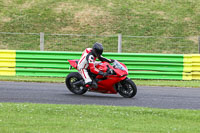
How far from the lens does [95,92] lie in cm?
1162

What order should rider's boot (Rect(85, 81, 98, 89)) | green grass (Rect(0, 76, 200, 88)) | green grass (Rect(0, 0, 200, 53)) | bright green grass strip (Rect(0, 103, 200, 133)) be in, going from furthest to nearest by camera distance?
green grass (Rect(0, 0, 200, 53)) → green grass (Rect(0, 76, 200, 88)) → rider's boot (Rect(85, 81, 98, 89)) → bright green grass strip (Rect(0, 103, 200, 133))

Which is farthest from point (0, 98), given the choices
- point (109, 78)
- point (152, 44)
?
point (152, 44)

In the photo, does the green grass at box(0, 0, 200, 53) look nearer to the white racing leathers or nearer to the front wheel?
the white racing leathers

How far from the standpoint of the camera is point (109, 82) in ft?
34.5

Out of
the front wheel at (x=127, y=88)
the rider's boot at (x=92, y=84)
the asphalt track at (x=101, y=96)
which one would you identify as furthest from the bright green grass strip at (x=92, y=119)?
the rider's boot at (x=92, y=84)

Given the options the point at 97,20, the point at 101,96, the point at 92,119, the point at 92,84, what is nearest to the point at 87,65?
the point at 92,84

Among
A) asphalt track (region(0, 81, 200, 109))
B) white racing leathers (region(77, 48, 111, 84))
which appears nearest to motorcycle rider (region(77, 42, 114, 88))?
white racing leathers (region(77, 48, 111, 84))

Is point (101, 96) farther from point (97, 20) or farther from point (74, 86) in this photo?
point (97, 20)

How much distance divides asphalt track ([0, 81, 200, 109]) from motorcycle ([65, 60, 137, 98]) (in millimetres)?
171

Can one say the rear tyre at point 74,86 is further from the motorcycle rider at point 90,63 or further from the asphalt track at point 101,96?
the motorcycle rider at point 90,63

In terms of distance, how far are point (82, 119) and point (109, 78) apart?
131 inches

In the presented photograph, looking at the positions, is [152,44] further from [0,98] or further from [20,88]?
[0,98]

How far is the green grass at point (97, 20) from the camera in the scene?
78.3 ft

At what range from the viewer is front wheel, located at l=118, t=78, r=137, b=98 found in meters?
10.4
